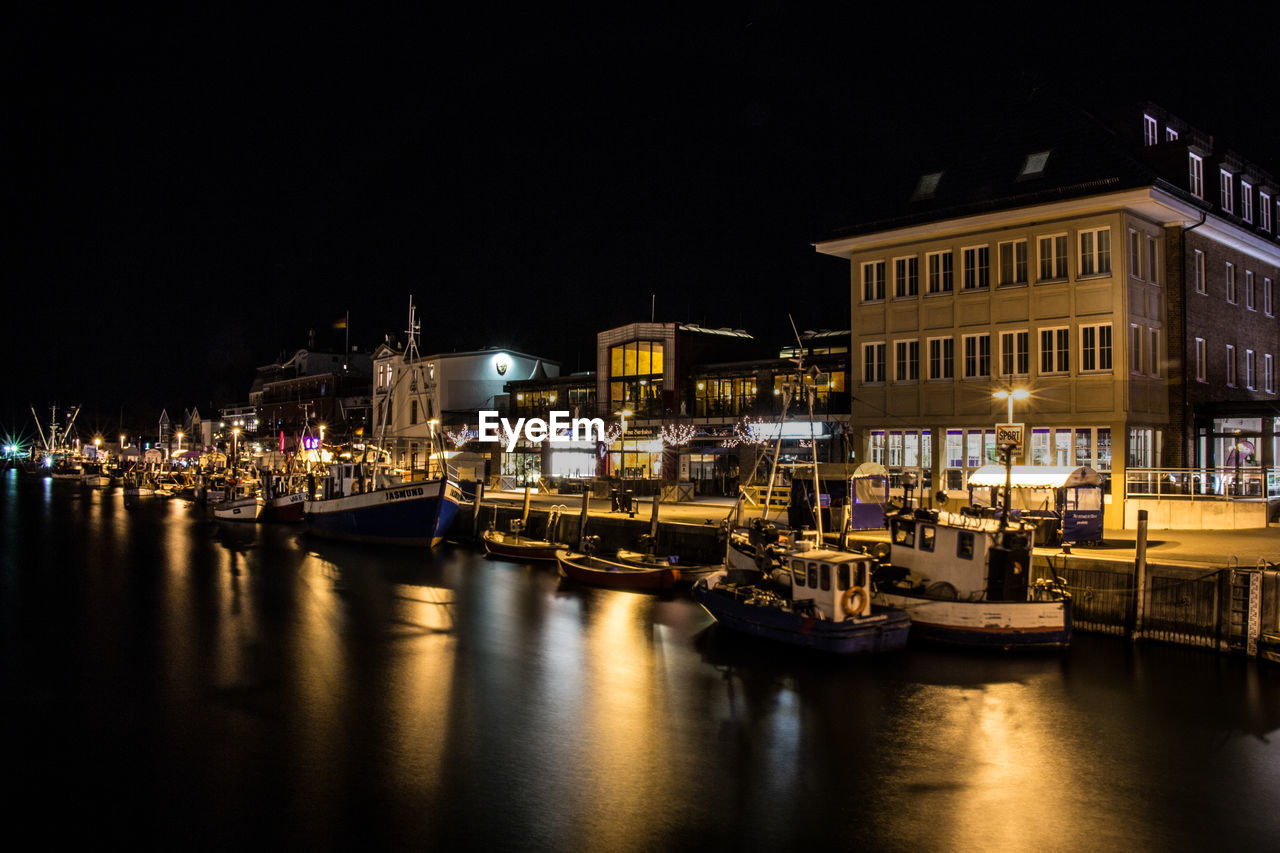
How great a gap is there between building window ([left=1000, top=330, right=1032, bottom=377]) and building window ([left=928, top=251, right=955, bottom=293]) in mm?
3237

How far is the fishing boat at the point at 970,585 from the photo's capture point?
23375 mm

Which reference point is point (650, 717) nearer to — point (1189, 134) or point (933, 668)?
point (933, 668)

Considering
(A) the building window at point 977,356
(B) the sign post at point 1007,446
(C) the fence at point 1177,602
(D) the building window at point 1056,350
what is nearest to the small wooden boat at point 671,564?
(B) the sign post at point 1007,446

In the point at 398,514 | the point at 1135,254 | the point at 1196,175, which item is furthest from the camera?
the point at 398,514

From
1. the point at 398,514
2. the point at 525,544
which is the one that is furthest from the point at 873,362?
the point at 398,514

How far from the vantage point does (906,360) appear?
40.5 metres

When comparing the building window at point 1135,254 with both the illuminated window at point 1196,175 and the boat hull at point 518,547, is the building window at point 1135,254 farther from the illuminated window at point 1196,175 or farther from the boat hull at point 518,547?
the boat hull at point 518,547

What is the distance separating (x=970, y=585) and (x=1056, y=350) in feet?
49.7

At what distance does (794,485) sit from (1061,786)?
17.7 metres

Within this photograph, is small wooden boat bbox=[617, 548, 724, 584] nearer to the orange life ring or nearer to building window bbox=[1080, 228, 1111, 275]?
the orange life ring

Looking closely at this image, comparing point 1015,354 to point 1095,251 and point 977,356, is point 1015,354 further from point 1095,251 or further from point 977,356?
point 1095,251

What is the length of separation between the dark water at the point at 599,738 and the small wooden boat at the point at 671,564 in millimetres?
3108

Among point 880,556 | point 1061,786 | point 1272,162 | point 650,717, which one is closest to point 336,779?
point 650,717

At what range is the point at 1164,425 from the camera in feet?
120
